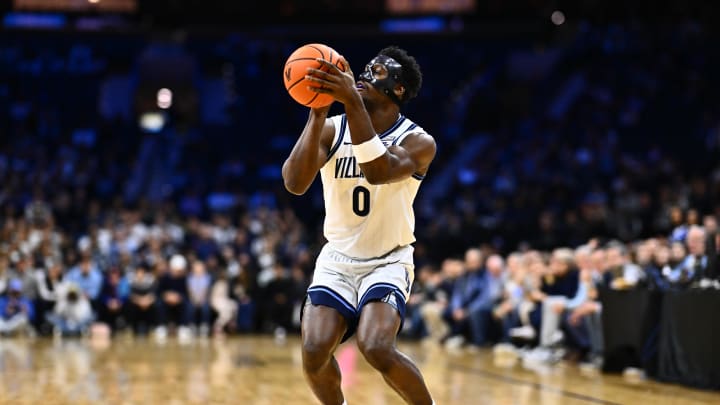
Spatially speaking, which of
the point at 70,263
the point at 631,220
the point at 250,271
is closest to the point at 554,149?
the point at 631,220

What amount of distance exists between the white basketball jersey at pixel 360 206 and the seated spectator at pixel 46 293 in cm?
1357

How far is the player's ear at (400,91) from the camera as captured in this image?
5703mm

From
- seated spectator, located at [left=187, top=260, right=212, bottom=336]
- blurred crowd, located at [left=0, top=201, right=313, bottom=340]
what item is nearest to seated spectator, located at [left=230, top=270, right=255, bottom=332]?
blurred crowd, located at [left=0, top=201, right=313, bottom=340]

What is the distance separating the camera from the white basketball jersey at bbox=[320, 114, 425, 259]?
556 centimetres

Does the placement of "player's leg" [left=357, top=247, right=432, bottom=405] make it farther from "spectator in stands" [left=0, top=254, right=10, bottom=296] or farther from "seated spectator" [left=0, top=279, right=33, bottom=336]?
"spectator in stands" [left=0, top=254, right=10, bottom=296]

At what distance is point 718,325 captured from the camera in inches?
384

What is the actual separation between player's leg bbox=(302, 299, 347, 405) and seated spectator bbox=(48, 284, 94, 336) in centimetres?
1338

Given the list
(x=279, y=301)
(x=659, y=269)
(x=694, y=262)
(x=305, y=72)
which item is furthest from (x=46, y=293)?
(x=305, y=72)

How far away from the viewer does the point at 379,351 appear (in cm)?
516

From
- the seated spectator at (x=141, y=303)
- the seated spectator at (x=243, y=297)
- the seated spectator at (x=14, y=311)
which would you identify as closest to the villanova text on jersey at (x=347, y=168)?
the seated spectator at (x=14, y=311)

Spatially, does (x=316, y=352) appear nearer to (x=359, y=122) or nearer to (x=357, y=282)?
(x=357, y=282)

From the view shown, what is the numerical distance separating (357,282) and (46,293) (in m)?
13.8

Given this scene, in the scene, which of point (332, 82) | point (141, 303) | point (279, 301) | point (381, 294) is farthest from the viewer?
point (279, 301)

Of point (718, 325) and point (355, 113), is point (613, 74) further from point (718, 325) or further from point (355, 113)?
point (355, 113)
